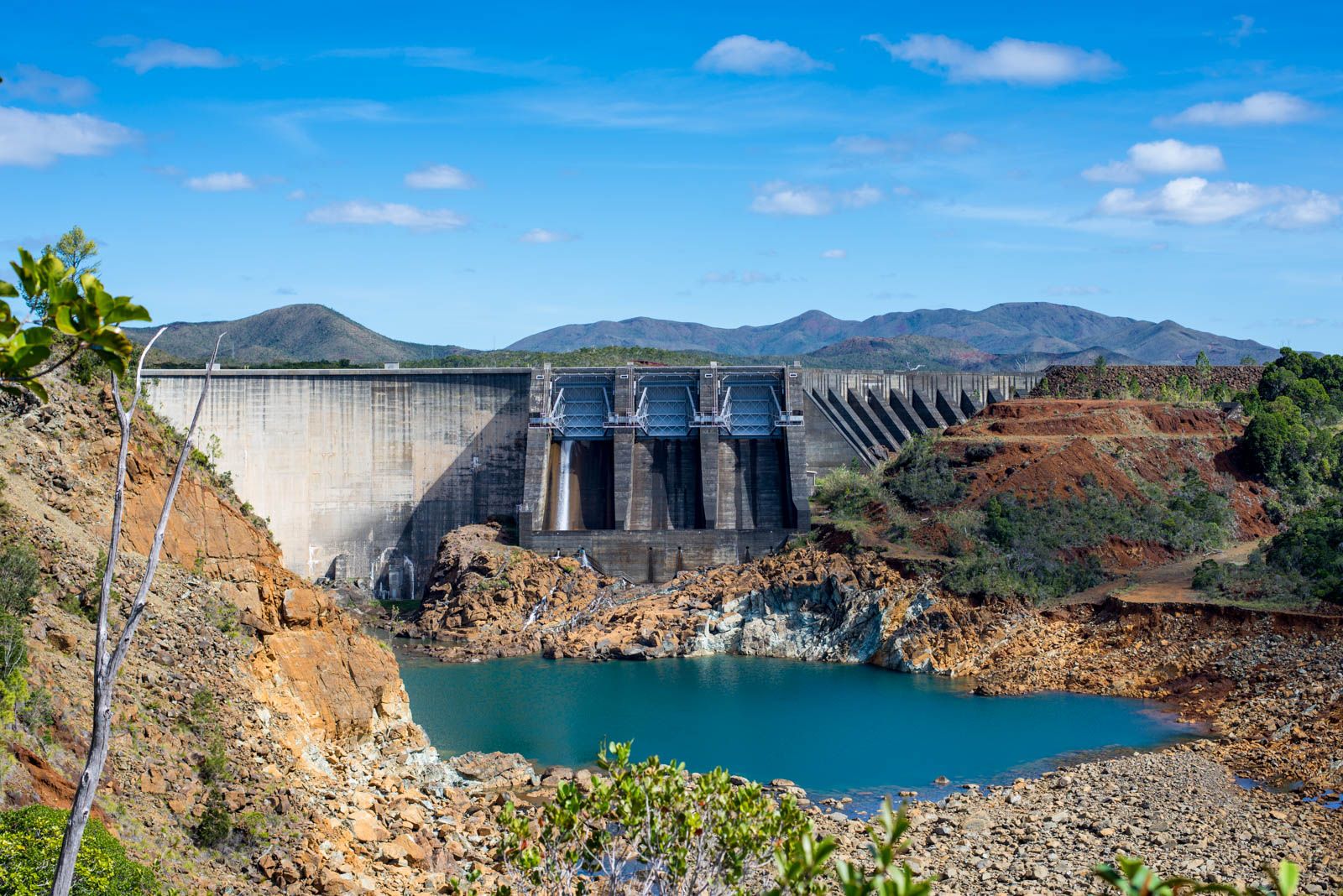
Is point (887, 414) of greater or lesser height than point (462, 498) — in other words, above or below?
above

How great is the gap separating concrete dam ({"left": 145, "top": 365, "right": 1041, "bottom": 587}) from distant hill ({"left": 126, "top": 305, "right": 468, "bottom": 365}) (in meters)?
65.5

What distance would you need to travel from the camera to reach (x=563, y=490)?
159 ft

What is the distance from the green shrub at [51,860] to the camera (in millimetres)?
11445

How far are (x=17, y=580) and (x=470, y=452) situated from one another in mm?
33345

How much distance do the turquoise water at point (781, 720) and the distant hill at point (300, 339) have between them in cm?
8032

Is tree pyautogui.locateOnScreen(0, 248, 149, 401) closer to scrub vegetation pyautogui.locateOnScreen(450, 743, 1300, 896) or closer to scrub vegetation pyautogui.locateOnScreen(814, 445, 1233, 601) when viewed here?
scrub vegetation pyautogui.locateOnScreen(450, 743, 1300, 896)

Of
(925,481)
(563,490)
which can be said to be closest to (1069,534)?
(925,481)

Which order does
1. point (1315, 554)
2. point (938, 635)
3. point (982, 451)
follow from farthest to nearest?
1. point (982, 451)
2. point (938, 635)
3. point (1315, 554)

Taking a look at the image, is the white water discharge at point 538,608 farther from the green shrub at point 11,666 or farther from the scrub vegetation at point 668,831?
the scrub vegetation at point 668,831

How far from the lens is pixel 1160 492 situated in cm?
4456

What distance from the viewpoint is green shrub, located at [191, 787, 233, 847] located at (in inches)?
604

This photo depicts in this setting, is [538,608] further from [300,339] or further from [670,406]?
[300,339]

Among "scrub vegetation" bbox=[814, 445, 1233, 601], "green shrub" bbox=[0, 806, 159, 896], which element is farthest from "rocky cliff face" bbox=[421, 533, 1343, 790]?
"green shrub" bbox=[0, 806, 159, 896]

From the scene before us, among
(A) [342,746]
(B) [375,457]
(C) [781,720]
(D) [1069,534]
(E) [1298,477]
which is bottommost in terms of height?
(C) [781,720]
